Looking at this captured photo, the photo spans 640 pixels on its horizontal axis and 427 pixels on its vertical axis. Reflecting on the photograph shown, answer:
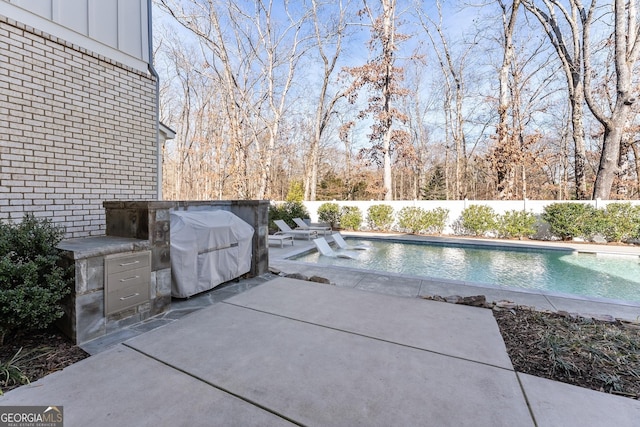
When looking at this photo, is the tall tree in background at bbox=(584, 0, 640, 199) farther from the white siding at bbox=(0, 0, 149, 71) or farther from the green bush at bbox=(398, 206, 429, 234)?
the white siding at bbox=(0, 0, 149, 71)

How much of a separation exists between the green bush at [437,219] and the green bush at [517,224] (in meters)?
2.01

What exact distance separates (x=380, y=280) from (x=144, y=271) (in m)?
3.50

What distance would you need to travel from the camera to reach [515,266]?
750 cm

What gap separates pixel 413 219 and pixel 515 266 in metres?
5.37

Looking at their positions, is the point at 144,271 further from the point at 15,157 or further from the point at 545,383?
the point at 545,383

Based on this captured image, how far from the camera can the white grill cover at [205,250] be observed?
3.68m

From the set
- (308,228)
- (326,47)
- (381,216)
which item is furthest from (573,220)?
(326,47)

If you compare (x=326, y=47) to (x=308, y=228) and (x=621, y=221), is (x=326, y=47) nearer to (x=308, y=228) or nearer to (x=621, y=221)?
(x=308, y=228)

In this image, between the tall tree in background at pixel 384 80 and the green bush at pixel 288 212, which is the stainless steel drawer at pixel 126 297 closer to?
the green bush at pixel 288 212

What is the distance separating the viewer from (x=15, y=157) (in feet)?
11.2

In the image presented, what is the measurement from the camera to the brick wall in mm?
3414

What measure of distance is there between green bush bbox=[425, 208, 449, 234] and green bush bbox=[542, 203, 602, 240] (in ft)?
11.6

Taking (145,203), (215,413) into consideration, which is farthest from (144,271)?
(215,413)

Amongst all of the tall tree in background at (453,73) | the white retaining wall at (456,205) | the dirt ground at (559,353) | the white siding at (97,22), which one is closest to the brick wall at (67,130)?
the white siding at (97,22)
